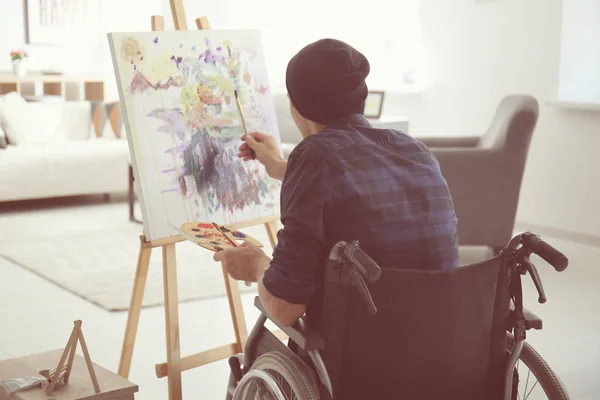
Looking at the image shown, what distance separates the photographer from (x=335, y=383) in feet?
5.47

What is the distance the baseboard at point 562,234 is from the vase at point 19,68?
4738 millimetres

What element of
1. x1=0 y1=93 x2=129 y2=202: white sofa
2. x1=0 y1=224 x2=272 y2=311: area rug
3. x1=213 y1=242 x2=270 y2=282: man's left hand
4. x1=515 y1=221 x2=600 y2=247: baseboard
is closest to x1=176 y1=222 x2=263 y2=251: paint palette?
x1=213 y1=242 x2=270 y2=282: man's left hand

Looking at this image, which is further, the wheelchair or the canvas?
the canvas

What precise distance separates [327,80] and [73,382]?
3.15 ft

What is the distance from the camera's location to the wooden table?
6.50 ft

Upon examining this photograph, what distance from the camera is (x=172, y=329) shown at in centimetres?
246

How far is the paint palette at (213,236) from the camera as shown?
6.79ft

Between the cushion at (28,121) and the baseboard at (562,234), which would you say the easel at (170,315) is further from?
the cushion at (28,121)

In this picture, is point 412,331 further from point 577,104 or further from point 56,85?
point 56,85

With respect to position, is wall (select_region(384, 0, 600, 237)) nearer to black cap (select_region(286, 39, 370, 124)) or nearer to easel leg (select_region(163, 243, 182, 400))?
easel leg (select_region(163, 243, 182, 400))

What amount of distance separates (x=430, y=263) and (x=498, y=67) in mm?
4106

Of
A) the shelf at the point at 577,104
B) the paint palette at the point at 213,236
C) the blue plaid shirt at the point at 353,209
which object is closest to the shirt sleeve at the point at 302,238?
the blue plaid shirt at the point at 353,209

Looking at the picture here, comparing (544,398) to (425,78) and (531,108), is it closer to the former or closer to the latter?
(531,108)

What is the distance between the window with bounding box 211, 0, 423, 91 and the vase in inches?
70.1
